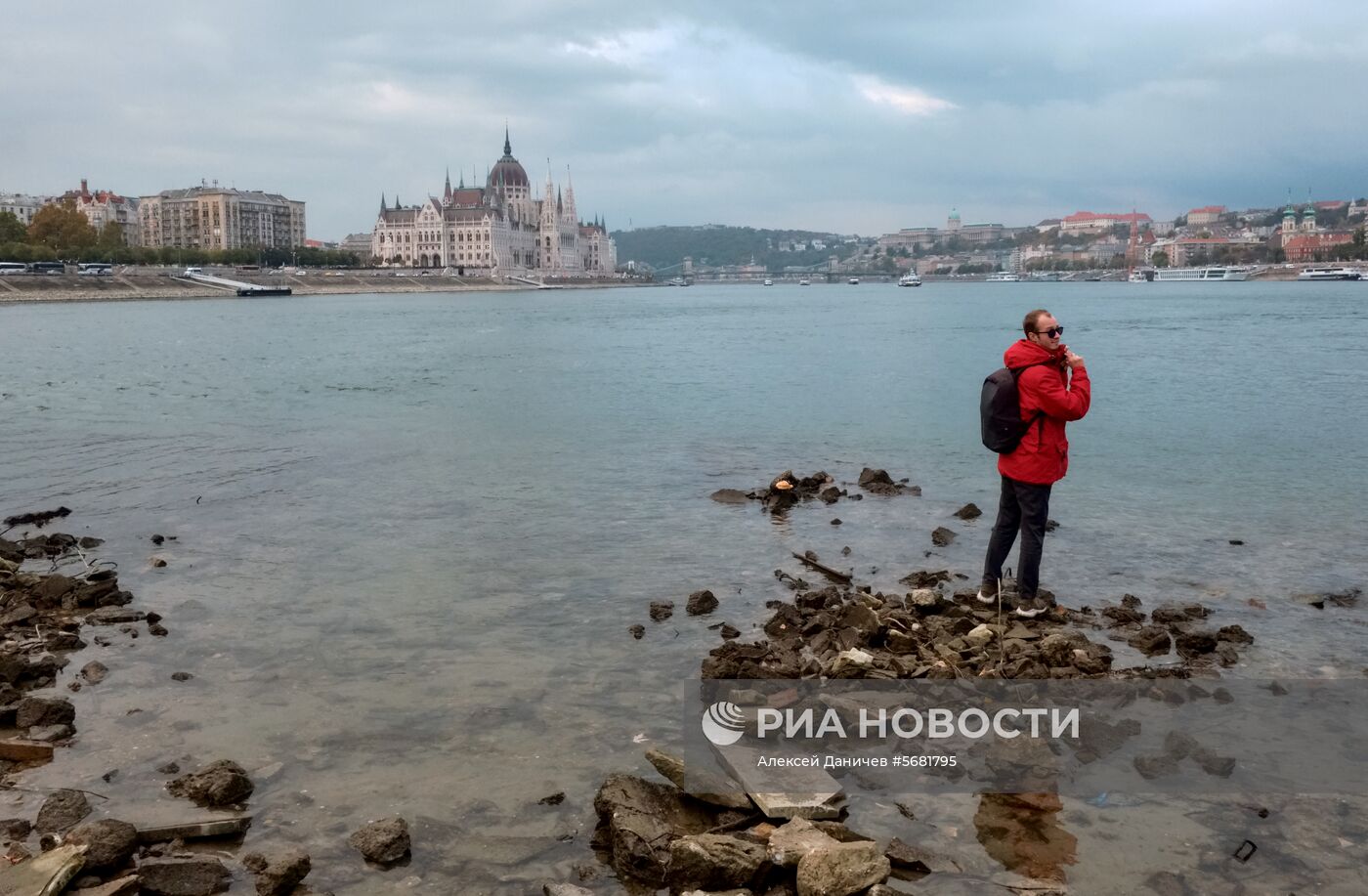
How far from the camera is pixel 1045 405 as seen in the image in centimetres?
834

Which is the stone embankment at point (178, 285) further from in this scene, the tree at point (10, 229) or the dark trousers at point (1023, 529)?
the dark trousers at point (1023, 529)

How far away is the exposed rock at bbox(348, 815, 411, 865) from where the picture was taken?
5527 mm

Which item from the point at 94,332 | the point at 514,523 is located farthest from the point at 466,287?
the point at 514,523

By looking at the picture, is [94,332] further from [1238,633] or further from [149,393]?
[1238,633]

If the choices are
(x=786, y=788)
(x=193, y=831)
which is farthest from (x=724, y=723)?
(x=193, y=831)

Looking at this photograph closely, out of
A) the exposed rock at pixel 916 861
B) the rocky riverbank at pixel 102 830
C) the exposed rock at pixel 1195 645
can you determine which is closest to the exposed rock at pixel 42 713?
the rocky riverbank at pixel 102 830

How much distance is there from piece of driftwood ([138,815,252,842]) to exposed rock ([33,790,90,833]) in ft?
1.39

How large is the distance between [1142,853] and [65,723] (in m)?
6.52

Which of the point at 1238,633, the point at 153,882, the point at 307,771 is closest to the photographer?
the point at 153,882

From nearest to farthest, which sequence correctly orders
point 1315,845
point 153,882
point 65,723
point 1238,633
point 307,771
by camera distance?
point 153,882 → point 1315,845 → point 307,771 → point 65,723 → point 1238,633

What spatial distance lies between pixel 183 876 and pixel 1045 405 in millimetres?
6436

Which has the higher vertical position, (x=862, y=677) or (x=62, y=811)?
(x=862, y=677)

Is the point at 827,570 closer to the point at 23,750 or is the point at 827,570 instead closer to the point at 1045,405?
the point at 1045,405

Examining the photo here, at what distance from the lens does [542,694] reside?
25.3 ft
